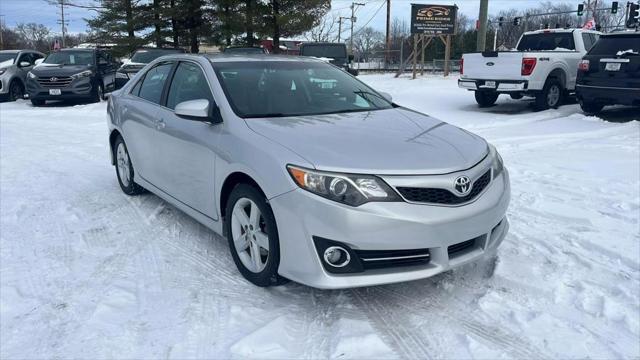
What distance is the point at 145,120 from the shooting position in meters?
4.86

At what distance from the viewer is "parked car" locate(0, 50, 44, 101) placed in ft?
52.1

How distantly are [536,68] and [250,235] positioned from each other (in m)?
9.94

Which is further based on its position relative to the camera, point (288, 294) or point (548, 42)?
point (548, 42)

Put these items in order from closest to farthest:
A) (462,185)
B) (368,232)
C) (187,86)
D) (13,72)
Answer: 1. (368,232)
2. (462,185)
3. (187,86)
4. (13,72)

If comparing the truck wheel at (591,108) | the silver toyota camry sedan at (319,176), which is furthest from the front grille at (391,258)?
the truck wheel at (591,108)

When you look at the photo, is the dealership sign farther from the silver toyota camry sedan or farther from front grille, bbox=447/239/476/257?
front grille, bbox=447/239/476/257

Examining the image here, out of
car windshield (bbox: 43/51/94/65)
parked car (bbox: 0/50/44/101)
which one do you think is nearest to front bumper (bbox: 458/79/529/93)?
car windshield (bbox: 43/51/94/65)

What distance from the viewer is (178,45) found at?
2652cm

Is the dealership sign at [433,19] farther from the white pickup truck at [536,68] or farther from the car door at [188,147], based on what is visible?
the car door at [188,147]

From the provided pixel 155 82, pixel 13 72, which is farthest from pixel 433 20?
pixel 155 82

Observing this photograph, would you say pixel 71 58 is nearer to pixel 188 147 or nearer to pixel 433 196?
pixel 188 147

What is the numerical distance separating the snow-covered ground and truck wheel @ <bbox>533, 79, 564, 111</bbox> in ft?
21.6

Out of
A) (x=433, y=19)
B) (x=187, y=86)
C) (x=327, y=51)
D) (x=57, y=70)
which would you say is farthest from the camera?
(x=433, y=19)

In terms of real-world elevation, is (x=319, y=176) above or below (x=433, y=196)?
above
